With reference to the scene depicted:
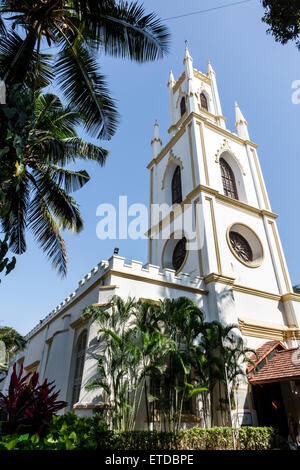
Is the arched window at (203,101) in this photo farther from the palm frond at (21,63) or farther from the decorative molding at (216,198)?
the palm frond at (21,63)

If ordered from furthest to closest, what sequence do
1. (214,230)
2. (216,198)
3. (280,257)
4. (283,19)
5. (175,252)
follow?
(175,252) → (280,257) → (216,198) → (214,230) → (283,19)

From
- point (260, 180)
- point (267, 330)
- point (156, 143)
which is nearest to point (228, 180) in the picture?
point (260, 180)

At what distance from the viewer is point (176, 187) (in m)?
21.3

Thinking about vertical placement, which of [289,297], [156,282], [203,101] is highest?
[203,101]

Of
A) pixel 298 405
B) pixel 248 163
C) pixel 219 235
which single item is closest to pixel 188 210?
pixel 219 235

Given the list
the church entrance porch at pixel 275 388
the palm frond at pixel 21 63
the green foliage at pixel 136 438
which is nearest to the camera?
the green foliage at pixel 136 438

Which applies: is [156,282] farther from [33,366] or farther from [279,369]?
[33,366]

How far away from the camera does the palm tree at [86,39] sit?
672 cm

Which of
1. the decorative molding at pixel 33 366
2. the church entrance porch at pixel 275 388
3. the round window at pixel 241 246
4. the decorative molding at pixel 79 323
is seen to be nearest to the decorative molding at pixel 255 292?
the round window at pixel 241 246

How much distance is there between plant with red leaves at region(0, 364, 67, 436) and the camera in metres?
4.74

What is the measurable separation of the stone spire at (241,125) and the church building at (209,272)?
93 mm

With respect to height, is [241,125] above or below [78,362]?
above

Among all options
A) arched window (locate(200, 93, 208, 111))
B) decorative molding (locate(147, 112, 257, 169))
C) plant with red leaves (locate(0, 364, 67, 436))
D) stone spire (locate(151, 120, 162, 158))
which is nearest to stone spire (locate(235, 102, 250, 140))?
decorative molding (locate(147, 112, 257, 169))

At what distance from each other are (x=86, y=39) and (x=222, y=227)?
37.8ft
